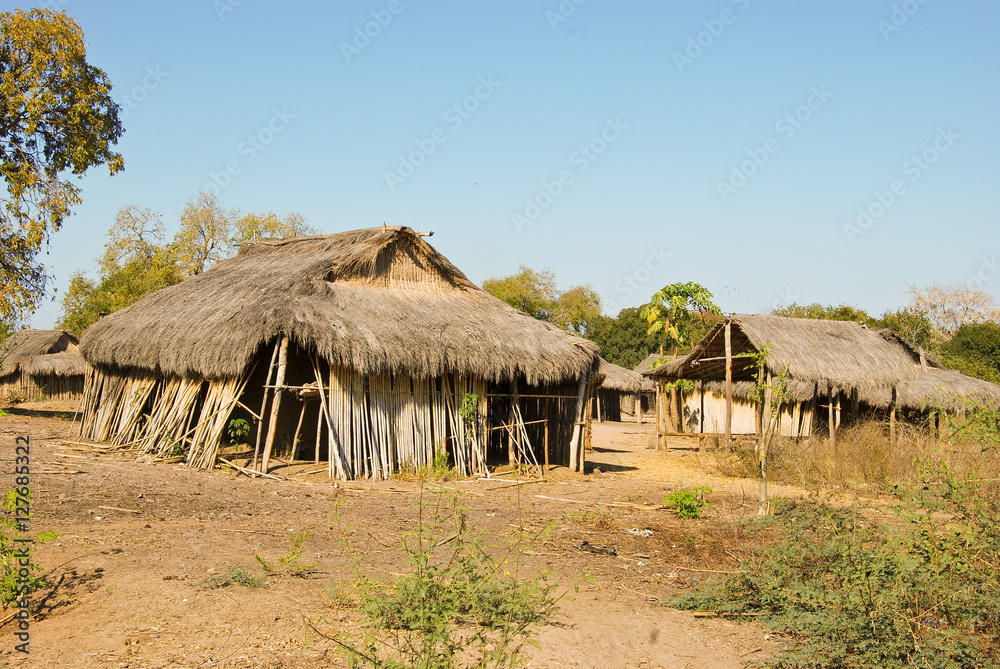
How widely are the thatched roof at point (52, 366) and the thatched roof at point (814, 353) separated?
77.6 feet

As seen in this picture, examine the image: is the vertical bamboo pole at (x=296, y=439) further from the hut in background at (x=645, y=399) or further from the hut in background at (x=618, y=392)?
the hut in background at (x=645, y=399)

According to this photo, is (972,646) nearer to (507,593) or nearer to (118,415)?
(507,593)

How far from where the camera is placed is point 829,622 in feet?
15.5

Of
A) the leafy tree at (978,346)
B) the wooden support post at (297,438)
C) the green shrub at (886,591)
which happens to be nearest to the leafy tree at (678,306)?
the leafy tree at (978,346)

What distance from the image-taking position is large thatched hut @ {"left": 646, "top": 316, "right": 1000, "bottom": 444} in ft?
52.9

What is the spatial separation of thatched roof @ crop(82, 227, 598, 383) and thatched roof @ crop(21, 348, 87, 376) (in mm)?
15455

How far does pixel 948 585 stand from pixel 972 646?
1.64 feet

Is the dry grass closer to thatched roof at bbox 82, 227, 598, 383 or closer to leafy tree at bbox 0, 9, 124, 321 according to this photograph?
thatched roof at bbox 82, 227, 598, 383

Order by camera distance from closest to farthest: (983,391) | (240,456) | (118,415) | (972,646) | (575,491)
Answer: (972,646) → (575,491) → (240,456) → (118,415) → (983,391)

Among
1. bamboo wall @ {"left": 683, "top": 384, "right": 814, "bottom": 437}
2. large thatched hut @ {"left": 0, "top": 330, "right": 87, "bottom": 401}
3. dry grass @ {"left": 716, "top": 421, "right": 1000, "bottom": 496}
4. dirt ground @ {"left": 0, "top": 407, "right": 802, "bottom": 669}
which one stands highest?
large thatched hut @ {"left": 0, "top": 330, "right": 87, "bottom": 401}

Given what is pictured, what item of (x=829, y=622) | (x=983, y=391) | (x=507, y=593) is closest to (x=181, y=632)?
(x=507, y=593)

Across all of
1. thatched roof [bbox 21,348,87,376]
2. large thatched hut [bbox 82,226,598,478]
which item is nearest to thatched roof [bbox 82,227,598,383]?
large thatched hut [bbox 82,226,598,478]

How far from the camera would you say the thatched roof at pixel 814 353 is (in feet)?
52.7

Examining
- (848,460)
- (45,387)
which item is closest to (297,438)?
(848,460)
